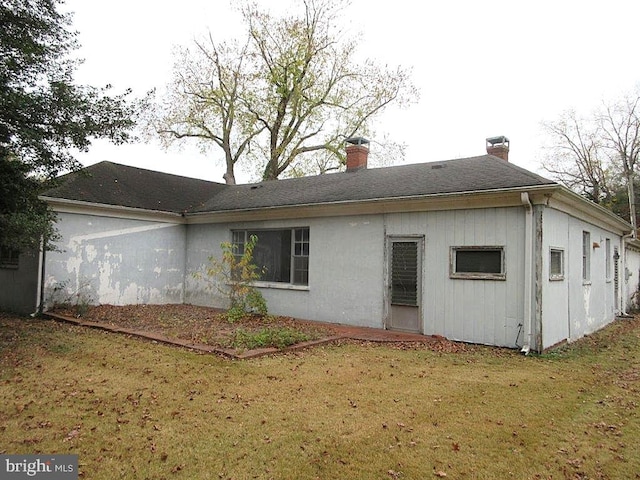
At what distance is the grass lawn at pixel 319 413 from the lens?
3316 millimetres

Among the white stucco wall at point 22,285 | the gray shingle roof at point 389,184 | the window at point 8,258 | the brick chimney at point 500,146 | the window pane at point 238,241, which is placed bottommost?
the white stucco wall at point 22,285

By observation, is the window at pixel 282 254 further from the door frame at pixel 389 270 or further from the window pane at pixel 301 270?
the door frame at pixel 389 270

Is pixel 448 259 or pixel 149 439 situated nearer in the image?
pixel 149 439

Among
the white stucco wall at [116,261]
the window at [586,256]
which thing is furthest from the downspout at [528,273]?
the white stucco wall at [116,261]

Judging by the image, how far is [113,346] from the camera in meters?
7.21

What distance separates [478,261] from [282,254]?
16.7 feet

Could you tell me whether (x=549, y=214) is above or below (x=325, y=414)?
above

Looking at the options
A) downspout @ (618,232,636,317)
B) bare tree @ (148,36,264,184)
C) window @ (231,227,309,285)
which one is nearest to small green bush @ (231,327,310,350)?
window @ (231,227,309,285)

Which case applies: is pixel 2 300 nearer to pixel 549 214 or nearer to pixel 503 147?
pixel 549 214

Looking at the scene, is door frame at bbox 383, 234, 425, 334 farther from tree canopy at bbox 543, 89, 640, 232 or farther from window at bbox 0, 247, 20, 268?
tree canopy at bbox 543, 89, 640, 232

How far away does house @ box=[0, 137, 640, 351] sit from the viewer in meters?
7.79

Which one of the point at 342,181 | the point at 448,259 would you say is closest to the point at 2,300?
the point at 342,181

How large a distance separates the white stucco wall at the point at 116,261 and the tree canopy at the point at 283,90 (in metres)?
14.5

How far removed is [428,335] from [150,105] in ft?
22.9
